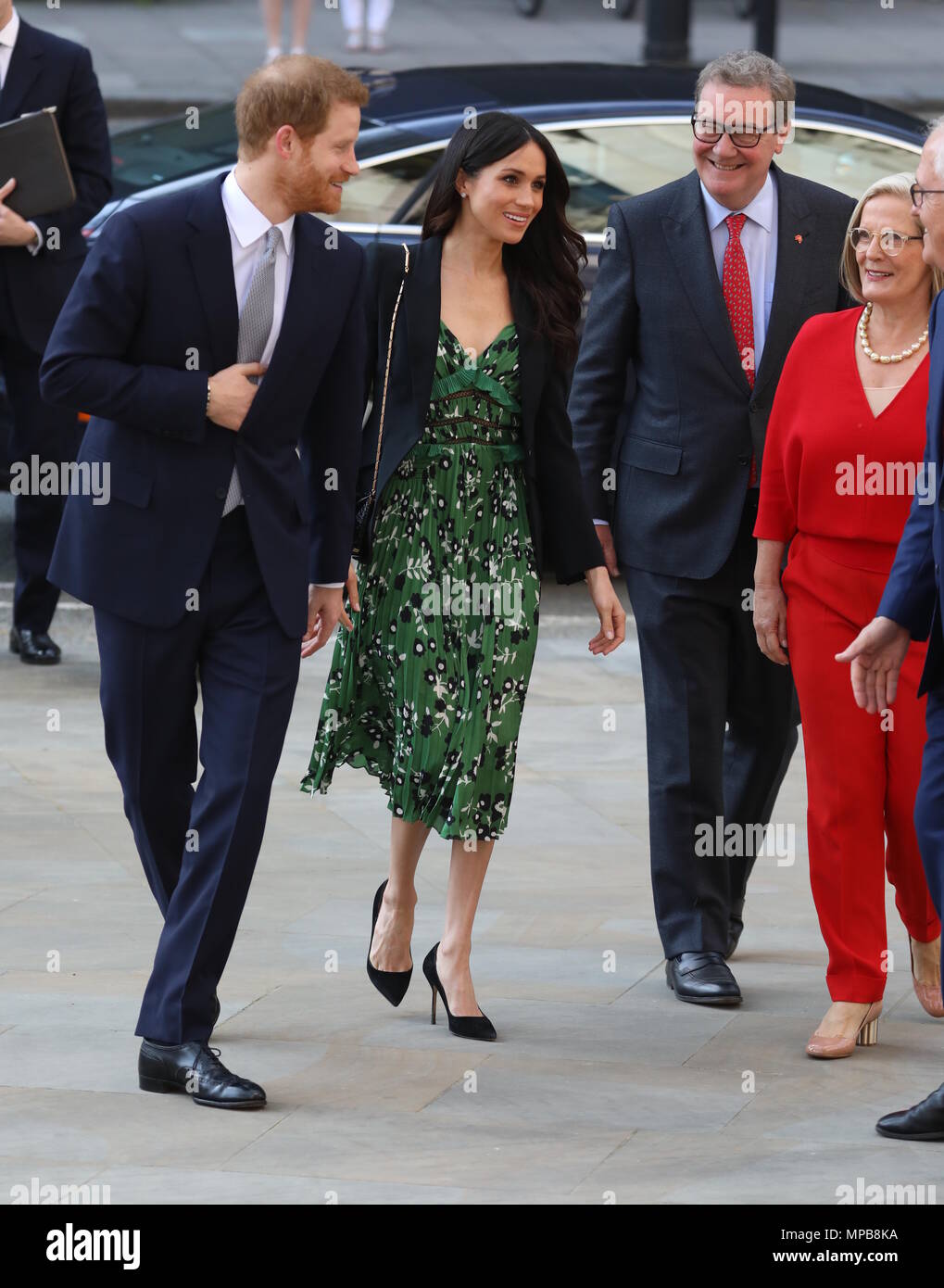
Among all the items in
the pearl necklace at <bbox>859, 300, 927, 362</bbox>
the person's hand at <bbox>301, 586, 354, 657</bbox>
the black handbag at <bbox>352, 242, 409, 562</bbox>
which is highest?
the pearl necklace at <bbox>859, 300, 927, 362</bbox>

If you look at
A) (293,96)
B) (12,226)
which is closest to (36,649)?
(12,226)

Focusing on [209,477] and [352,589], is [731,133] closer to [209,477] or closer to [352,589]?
[352,589]

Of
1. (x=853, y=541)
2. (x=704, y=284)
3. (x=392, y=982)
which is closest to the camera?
(x=853, y=541)

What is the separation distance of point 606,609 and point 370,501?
594 millimetres

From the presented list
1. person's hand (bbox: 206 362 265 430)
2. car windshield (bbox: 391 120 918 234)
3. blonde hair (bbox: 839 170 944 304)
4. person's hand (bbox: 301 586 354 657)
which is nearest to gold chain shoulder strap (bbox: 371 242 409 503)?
person's hand (bbox: 301 586 354 657)

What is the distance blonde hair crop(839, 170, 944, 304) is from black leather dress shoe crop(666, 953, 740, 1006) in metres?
1.53

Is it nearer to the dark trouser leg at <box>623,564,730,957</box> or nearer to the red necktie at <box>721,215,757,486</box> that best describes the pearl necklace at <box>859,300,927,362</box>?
the red necktie at <box>721,215,757,486</box>

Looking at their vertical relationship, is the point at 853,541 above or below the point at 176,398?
below

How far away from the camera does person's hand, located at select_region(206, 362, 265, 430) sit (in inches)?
175

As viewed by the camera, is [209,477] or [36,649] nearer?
[209,477]

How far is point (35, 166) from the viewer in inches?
299

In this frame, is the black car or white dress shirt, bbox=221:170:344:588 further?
the black car

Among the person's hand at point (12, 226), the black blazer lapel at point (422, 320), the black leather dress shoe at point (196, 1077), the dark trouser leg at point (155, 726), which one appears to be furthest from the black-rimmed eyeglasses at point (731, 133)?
the person's hand at point (12, 226)
